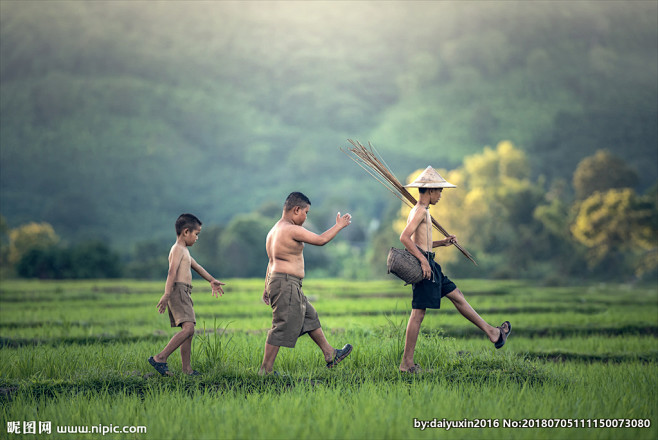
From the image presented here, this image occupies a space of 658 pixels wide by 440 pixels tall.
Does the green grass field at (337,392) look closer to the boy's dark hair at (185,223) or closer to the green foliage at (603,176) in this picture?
the boy's dark hair at (185,223)

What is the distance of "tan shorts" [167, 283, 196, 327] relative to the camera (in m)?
6.20

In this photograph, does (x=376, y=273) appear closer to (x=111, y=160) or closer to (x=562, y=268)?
(x=562, y=268)

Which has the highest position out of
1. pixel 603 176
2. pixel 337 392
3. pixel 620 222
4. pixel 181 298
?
pixel 603 176

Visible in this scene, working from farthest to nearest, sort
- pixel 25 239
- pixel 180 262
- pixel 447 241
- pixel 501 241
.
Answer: pixel 25 239
pixel 501 241
pixel 447 241
pixel 180 262

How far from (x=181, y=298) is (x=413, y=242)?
243 cm

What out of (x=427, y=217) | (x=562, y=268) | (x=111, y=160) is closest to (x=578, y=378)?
(x=427, y=217)

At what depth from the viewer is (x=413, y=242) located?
630 centimetres

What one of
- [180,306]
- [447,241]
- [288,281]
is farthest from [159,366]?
[447,241]

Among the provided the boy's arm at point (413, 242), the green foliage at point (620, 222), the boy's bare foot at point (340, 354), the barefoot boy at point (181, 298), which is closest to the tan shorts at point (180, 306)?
the barefoot boy at point (181, 298)

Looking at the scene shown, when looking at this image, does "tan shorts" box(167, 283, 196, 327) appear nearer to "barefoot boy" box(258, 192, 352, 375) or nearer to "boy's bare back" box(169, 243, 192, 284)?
"boy's bare back" box(169, 243, 192, 284)

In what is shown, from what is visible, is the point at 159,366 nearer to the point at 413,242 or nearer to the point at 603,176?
the point at 413,242

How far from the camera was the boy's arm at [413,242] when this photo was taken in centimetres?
620

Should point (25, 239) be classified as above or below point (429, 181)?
above

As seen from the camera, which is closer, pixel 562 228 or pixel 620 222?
pixel 620 222
